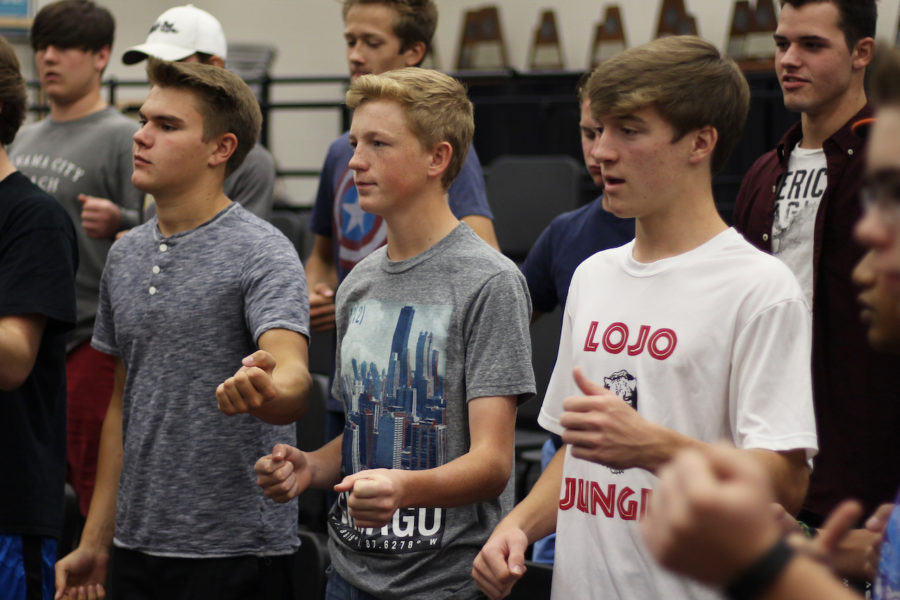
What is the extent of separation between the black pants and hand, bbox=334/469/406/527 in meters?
0.54

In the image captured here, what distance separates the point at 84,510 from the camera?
3.28 metres

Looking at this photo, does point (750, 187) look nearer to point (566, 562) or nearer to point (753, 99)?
point (566, 562)

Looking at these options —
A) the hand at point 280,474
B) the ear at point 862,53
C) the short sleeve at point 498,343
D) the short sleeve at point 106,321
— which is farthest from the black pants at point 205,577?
the ear at point 862,53

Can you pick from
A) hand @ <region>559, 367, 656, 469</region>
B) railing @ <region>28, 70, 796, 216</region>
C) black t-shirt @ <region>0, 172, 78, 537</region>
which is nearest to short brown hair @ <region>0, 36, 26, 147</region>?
black t-shirt @ <region>0, 172, 78, 537</region>

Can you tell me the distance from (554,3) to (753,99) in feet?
11.0

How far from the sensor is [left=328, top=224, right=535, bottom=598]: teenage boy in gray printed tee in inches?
73.9

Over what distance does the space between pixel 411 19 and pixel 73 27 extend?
1.31 m

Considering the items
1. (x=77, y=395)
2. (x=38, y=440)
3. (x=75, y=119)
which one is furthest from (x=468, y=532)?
(x=75, y=119)

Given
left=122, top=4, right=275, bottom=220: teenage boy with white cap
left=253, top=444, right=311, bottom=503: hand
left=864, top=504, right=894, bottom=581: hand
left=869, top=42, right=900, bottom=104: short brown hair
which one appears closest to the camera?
left=869, top=42, right=900, bottom=104: short brown hair

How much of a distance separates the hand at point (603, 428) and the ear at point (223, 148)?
4.12 feet

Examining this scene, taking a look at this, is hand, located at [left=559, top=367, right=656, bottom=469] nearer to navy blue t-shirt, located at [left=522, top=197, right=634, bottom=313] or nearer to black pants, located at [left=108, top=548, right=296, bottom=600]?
black pants, located at [left=108, top=548, right=296, bottom=600]

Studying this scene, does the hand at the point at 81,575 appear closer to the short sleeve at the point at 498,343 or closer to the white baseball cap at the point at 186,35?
the short sleeve at the point at 498,343

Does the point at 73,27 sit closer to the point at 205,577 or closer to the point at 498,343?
the point at 205,577

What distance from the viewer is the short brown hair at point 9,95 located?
2295 mm
